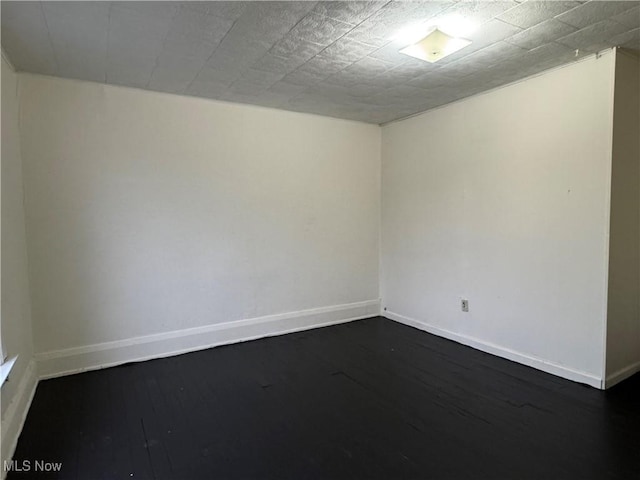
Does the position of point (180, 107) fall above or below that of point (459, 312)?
above

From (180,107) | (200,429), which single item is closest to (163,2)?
(180,107)

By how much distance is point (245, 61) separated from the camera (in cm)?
268

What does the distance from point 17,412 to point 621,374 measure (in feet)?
13.3

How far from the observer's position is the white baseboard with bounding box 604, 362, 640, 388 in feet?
8.94

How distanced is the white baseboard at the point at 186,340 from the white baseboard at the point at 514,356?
0.85 m

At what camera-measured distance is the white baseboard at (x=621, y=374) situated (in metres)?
2.72

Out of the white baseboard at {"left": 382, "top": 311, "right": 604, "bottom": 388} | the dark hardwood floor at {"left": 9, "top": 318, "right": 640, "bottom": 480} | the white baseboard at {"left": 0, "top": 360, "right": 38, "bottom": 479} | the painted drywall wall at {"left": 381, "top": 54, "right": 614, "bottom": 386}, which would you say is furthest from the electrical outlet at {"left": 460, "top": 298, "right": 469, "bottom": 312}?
the white baseboard at {"left": 0, "top": 360, "right": 38, "bottom": 479}

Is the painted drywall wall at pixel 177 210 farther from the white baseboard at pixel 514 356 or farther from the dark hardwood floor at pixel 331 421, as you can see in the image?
the white baseboard at pixel 514 356

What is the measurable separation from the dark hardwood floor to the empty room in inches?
0.7

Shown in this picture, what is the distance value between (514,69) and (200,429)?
3292mm

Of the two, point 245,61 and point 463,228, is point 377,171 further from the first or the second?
point 245,61

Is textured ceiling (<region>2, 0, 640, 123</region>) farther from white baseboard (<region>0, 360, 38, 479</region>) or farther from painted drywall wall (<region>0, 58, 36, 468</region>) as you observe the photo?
white baseboard (<region>0, 360, 38, 479</region>)

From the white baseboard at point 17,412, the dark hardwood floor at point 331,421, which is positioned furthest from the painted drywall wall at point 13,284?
the dark hardwood floor at point 331,421

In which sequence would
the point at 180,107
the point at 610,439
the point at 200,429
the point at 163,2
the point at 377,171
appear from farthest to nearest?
the point at 377,171, the point at 180,107, the point at 200,429, the point at 610,439, the point at 163,2
